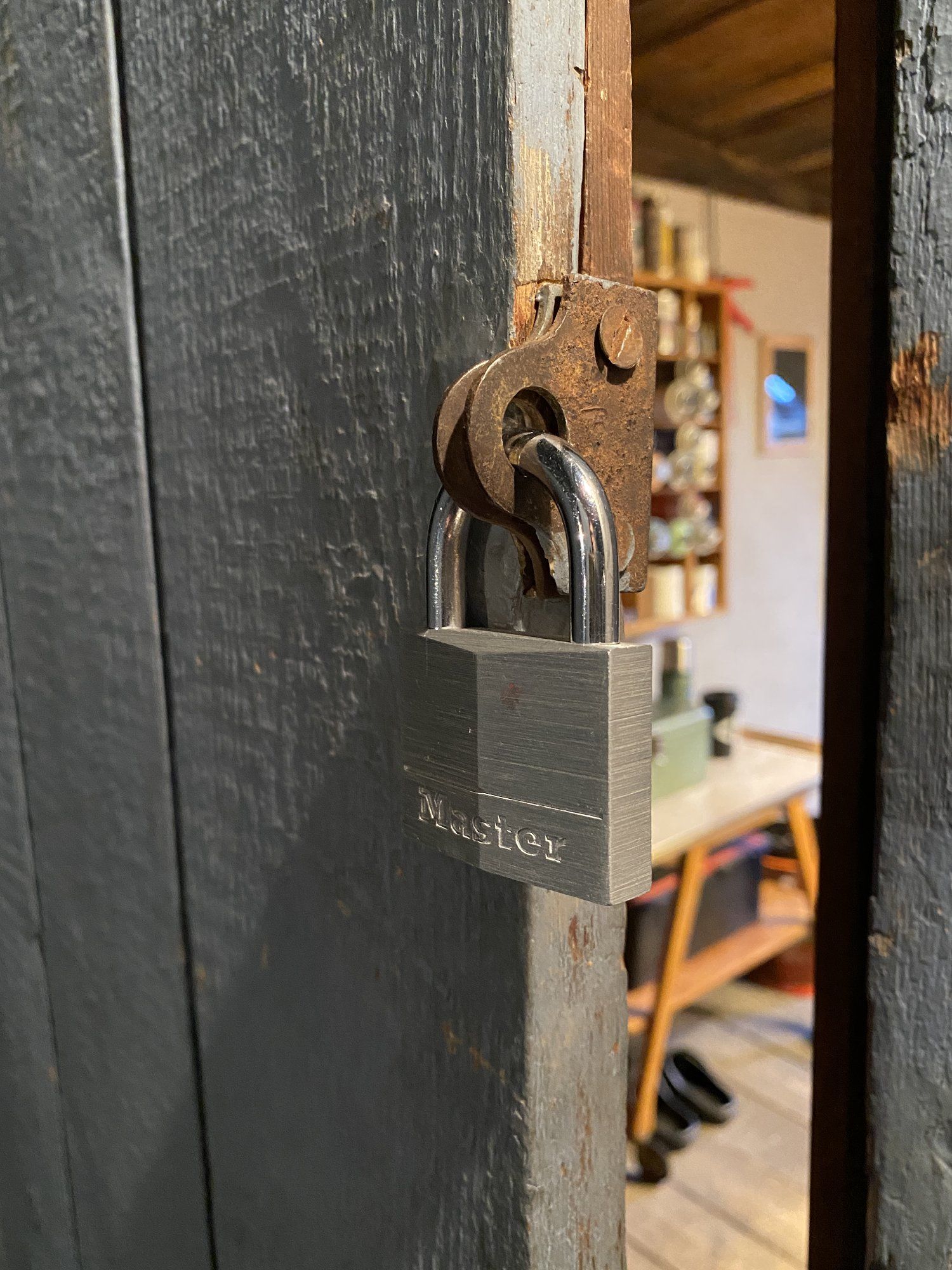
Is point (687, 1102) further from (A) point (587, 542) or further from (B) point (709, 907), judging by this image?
(A) point (587, 542)

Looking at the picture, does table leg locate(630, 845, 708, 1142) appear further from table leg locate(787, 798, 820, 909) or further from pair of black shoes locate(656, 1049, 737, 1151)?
table leg locate(787, 798, 820, 909)

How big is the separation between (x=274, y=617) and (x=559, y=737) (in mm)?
229

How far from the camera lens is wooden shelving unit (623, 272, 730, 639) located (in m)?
2.90

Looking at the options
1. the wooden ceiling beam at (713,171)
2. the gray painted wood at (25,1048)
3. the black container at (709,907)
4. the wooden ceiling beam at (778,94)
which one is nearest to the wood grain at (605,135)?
the wooden ceiling beam at (778,94)

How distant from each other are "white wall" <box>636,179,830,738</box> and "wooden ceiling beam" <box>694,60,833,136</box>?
203 cm

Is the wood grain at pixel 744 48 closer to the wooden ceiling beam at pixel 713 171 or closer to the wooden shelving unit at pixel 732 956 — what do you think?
the wooden ceiling beam at pixel 713 171

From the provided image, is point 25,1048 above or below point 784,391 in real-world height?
below

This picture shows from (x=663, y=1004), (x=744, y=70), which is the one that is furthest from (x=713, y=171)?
(x=663, y=1004)

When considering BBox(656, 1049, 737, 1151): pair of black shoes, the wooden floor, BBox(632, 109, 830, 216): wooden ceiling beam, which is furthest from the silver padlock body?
BBox(632, 109, 830, 216): wooden ceiling beam

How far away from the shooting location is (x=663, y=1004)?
6.55 ft

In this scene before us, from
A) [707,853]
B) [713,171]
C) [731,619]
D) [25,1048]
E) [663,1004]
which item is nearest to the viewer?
[25,1048]

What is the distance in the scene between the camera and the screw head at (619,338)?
323mm

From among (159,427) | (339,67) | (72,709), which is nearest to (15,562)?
(72,709)

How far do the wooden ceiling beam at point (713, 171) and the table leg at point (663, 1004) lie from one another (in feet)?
5.98
